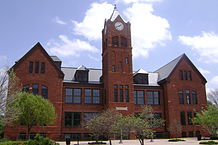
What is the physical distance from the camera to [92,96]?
46781 mm

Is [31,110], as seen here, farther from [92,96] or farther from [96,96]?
[96,96]

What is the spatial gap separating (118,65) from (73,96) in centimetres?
1017

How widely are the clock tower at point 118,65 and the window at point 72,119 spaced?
5555 mm

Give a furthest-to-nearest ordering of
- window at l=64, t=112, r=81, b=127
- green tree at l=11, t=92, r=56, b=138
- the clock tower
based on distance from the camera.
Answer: the clock tower, window at l=64, t=112, r=81, b=127, green tree at l=11, t=92, r=56, b=138

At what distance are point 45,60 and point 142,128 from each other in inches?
1037

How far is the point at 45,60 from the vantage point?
1736 inches

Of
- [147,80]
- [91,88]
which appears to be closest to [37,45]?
[91,88]

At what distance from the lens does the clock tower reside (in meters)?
45.3

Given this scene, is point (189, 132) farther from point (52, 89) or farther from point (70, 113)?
point (52, 89)

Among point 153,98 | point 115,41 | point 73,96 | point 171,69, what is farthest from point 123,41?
point 73,96

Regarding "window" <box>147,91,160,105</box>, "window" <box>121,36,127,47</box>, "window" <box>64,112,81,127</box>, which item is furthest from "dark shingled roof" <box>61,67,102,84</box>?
"window" <box>147,91,160,105</box>

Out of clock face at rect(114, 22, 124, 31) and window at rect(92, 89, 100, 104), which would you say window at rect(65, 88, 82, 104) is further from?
clock face at rect(114, 22, 124, 31)

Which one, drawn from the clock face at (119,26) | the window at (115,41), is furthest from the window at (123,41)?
the clock face at (119,26)

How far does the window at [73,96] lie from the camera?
4534cm
